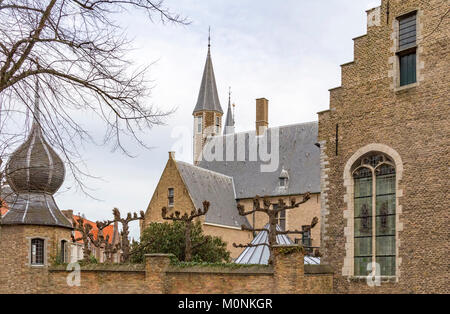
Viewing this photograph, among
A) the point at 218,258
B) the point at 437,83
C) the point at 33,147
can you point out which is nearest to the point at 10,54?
the point at 437,83

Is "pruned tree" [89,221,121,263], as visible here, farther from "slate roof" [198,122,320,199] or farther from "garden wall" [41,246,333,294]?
"slate roof" [198,122,320,199]

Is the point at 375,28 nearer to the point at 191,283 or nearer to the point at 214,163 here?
the point at 191,283

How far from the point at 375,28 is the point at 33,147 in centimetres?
1087

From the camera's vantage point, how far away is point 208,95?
4453cm

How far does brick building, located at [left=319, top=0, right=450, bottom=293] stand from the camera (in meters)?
13.4

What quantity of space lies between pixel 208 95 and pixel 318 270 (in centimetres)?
3135

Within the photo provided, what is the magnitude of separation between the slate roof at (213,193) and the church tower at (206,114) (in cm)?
549

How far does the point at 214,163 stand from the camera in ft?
133

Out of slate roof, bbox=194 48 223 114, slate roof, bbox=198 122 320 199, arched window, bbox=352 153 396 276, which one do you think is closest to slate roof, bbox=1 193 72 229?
arched window, bbox=352 153 396 276

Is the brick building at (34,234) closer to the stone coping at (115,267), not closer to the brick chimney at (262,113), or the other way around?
the stone coping at (115,267)

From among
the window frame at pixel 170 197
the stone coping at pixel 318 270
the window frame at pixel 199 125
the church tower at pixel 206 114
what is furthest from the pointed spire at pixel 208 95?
the stone coping at pixel 318 270

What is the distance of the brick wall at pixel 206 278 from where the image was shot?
42.9ft

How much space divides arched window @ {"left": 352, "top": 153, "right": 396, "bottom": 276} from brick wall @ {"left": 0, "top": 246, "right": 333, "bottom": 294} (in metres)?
1.08
